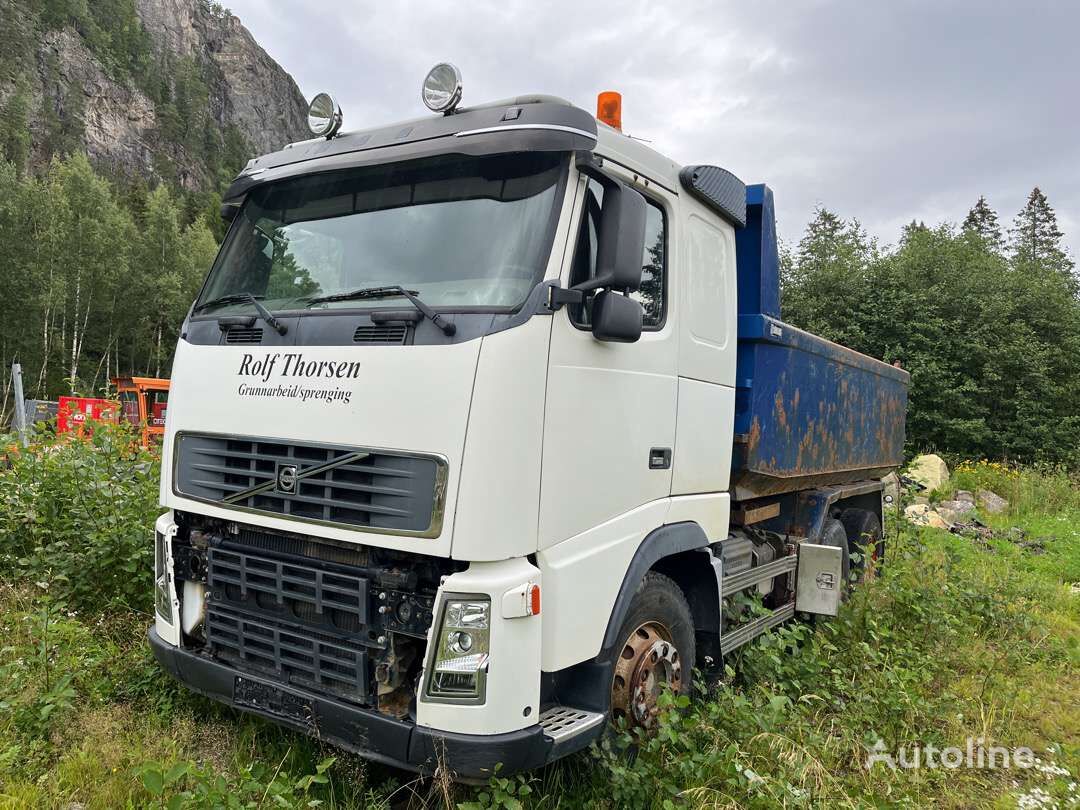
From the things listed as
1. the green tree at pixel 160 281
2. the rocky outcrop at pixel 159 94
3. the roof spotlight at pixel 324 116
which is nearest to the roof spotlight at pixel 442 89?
the roof spotlight at pixel 324 116

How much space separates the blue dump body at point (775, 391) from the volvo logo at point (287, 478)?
8.43 feet

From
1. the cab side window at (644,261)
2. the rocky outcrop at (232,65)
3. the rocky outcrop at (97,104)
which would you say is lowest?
the cab side window at (644,261)

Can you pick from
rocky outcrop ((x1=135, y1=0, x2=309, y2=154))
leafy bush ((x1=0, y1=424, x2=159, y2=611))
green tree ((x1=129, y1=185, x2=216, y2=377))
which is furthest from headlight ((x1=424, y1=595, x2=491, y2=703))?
rocky outcrop ((x1=135, y1=0, x2=309, y2=154))

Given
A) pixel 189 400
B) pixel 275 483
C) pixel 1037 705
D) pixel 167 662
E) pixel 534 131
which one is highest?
pixel 534 131

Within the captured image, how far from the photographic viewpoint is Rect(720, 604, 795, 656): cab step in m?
4.20

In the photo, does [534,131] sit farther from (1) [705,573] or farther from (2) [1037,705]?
(2) [1037,705]

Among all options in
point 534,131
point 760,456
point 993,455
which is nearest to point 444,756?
point 534,131

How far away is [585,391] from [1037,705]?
3785mm

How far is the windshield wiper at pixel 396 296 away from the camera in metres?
2.73

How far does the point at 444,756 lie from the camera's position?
2600 millimetres

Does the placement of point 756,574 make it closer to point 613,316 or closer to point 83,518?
point 613,316

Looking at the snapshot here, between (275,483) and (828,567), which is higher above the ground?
(275,483)

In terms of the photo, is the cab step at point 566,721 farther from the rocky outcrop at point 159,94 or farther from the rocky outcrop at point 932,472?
the rocky outcrop at point 159,94

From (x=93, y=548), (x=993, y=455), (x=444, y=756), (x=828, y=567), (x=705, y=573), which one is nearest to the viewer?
(x=444, y=756)
